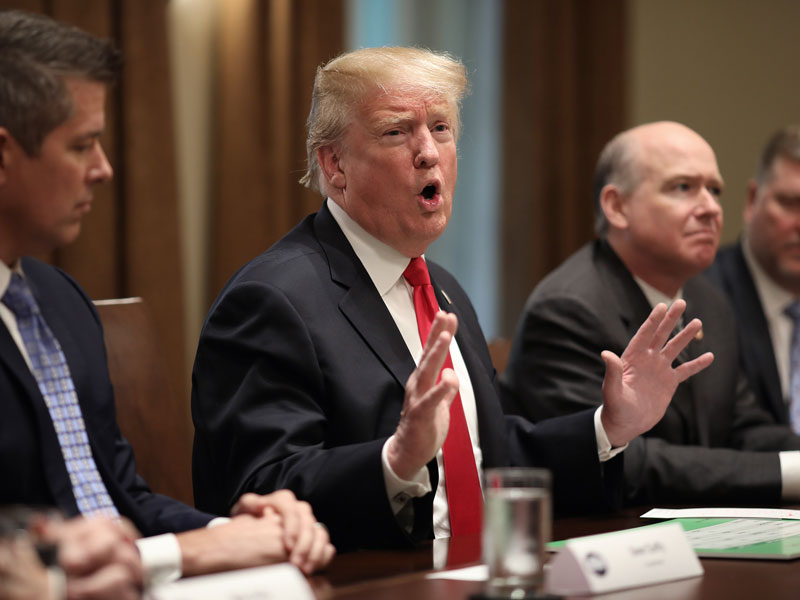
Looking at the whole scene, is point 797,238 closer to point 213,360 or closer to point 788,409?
point 788,409

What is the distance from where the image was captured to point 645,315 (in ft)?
9.08

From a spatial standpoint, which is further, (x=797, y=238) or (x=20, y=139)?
(x=797, y=238)

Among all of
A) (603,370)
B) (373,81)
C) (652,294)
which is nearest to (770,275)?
(652,294)

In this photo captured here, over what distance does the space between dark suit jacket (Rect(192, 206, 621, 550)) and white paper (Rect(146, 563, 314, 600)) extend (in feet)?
1.81

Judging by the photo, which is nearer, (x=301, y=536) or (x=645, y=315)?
(x=301, y=536)

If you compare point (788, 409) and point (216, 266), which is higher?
point (216, 266)

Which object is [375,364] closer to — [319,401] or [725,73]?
[319,401]

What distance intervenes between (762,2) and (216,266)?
3674mm

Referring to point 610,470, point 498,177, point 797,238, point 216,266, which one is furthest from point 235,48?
point 610,470

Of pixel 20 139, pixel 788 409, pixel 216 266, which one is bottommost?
pixel 788 409

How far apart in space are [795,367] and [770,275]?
33 centimetres

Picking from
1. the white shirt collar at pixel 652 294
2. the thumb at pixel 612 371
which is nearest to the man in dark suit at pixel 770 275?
the white shirt collar at pixel 652 294

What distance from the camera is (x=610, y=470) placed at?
2127 millimetres

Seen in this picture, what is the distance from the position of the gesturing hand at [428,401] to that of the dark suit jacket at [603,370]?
769 millimetres
